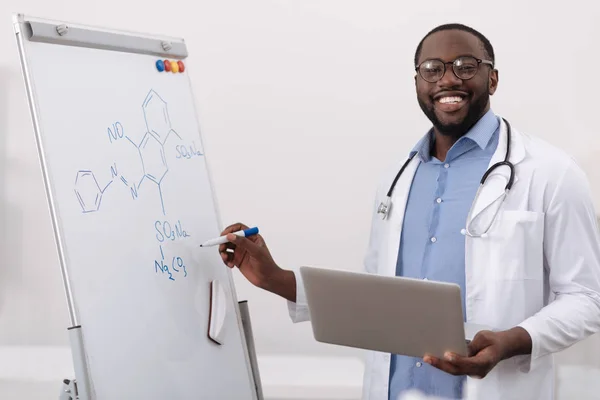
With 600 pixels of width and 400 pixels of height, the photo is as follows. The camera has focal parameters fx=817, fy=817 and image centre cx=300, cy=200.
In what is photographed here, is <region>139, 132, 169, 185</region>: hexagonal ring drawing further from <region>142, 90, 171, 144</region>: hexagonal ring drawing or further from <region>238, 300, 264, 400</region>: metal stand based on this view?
<region>238, 300, 264, 400</region>: metal stand

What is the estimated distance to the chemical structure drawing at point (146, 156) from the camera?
1.70 meters

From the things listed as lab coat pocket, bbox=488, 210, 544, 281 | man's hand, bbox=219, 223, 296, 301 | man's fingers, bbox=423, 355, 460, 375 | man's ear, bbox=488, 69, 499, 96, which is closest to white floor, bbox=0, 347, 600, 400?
man's hand, bbox=219, 223, 296, 301

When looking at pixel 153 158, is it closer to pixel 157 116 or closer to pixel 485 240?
pixel 157 116

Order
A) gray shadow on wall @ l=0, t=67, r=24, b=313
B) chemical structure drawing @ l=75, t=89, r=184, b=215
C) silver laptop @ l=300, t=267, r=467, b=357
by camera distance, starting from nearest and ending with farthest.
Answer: silver laptop @ l=300, t=267, r=467, b=357 → chemical structure drawing @ l=75, t=89, r=184, b=215 → gray shadow on wall @ l=0, t=67, r=24, b=313

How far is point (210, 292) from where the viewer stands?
198cm

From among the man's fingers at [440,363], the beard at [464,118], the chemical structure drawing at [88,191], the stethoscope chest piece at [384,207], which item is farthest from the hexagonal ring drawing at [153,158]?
the man's fingers at [440,363]

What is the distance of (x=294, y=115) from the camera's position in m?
2.93

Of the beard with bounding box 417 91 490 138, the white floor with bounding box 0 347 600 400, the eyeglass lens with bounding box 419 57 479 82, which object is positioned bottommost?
the white floor with bounding box 0 347 600 400

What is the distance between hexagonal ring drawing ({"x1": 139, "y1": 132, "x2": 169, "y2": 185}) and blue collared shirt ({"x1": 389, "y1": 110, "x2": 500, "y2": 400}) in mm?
593

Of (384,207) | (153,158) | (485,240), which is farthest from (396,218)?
(153,158)

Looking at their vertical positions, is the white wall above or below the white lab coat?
above

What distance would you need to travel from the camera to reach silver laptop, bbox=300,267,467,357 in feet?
4.91

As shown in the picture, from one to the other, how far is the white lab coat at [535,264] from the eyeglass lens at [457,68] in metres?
0.22

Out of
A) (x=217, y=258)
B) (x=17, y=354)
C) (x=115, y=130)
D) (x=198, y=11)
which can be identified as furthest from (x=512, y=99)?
(x=17, y=354)
